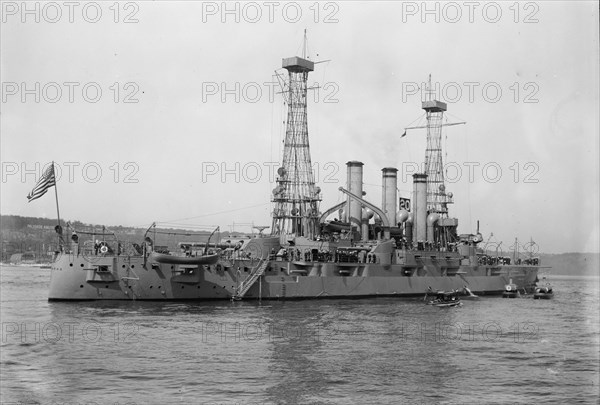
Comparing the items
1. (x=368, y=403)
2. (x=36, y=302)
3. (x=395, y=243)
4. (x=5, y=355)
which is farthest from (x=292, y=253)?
(x=368, y=403)

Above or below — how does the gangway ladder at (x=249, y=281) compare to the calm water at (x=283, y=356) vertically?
above

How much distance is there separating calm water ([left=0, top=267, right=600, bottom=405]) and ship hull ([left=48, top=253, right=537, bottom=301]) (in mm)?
1646

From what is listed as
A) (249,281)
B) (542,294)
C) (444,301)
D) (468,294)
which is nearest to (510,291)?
(542,294)

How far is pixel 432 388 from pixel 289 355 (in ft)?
22.5

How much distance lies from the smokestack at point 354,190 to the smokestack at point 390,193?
429 centimetres

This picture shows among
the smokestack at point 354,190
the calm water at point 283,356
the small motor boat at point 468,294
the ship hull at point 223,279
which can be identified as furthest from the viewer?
the small motor boat at point 468,294

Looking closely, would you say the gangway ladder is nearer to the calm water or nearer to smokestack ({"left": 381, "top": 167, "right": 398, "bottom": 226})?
the calm water

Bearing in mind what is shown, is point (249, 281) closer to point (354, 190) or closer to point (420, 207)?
point (354, 190)

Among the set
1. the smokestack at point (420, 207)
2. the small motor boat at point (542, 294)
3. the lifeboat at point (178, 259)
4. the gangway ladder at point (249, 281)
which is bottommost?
the small motor boat at point (542, 294)

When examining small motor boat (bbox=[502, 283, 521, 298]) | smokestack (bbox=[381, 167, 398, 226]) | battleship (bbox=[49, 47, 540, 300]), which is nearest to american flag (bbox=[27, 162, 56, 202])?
battleship (bbox=[49, 47, 540, 300])

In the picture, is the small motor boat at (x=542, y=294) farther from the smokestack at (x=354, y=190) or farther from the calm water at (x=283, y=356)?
the calm water at (x=283, y=356)

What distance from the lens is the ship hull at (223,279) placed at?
143 feet

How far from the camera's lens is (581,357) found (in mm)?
28547

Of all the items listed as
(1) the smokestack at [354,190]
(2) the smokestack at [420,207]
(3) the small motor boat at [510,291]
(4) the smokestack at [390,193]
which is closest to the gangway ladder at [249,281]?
(1) the smokestack at [354,190]
